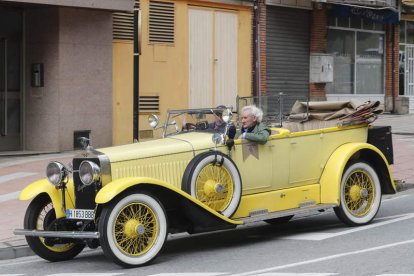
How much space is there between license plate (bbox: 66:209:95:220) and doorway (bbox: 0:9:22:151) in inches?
412

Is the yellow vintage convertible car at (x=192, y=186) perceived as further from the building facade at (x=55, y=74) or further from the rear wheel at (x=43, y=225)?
the building facade at (x=55, y=74)

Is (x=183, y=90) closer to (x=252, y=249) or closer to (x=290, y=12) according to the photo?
(x=290, y=12)

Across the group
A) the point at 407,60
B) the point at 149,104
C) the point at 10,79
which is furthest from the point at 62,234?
the point at 407,60

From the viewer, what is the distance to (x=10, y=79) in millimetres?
18688

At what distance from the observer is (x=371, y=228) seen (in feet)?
32.8

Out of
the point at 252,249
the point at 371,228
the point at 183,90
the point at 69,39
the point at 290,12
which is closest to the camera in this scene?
the point at 252,249

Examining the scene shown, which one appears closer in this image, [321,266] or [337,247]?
[321,266]

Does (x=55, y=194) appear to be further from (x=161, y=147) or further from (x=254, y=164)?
(x=254, y=164)

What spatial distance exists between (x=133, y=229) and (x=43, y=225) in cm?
122

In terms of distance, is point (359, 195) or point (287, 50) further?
point (287, 50)

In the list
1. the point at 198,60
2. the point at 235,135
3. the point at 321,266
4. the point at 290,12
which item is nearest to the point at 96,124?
the point at 198,60

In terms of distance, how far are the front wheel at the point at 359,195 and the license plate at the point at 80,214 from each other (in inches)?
127

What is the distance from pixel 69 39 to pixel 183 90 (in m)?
3.71

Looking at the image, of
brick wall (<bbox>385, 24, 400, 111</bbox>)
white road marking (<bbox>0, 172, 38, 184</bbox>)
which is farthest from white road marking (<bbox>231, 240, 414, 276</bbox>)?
brick wall (<bbox>385, 24, 400, 111</bbox>)
